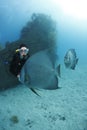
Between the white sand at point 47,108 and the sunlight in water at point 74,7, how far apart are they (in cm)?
302

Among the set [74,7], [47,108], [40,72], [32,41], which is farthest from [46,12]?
[40,72]

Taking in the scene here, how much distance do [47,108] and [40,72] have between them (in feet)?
9.25

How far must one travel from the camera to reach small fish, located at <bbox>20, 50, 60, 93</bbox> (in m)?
2.42

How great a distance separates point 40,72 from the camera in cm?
256

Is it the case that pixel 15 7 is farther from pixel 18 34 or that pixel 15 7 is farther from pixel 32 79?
pixel 32 79

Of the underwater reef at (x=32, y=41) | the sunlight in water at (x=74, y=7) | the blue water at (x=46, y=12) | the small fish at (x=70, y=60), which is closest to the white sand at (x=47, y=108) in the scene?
the underwater reef at (x=32, y=41)

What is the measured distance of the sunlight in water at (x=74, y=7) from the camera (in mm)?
8047

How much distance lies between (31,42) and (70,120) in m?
2.76

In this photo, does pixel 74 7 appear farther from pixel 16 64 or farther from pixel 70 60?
pixel 16 64

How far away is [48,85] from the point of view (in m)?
2.48

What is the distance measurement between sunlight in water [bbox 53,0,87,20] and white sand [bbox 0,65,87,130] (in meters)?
3.02

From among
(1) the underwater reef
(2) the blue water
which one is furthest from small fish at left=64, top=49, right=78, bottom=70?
(2) the blue water

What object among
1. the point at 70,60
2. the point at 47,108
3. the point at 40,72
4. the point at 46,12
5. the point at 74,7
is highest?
the point at 74,7

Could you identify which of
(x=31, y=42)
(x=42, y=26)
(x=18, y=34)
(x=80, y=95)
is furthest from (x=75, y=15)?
(x=80, y=95)
